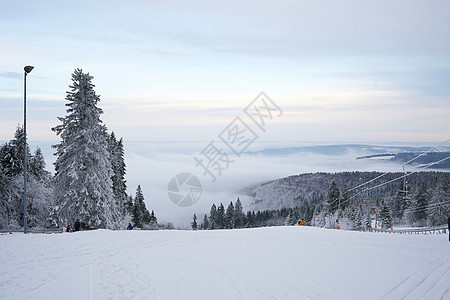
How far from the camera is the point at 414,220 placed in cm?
7750

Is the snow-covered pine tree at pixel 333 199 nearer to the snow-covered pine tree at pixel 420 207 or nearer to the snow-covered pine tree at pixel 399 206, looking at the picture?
the snow-covered pine tree at pixel 420 207

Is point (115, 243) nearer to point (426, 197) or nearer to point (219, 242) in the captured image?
point (219, 242)

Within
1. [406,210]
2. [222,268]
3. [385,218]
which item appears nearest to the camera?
[222,268]

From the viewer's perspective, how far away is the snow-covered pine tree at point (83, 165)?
2608 cm

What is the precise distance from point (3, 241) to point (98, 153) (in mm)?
12274

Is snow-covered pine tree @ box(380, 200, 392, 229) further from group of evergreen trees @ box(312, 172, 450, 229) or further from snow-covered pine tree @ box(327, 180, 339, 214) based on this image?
snow-covered pine tree @ box(327, 180, 339, 214)

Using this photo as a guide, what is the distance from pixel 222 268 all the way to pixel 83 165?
18.6 metres

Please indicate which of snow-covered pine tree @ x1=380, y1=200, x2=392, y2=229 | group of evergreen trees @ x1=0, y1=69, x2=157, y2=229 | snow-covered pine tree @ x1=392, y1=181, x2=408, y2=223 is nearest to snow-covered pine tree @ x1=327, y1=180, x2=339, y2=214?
snow-covered pine tree @ x1=380, y1=200, x2=392, y2=229

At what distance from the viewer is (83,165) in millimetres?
26453

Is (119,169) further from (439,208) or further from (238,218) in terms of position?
(439,208)

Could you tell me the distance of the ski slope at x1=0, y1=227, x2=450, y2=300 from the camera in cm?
925

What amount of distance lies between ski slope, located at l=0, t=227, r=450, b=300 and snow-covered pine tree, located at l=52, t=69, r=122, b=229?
8.74m

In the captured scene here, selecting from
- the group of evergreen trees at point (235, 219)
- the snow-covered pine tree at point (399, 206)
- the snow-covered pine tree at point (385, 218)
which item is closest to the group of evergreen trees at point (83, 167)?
the snow-covered pine tree at point (385, 218)

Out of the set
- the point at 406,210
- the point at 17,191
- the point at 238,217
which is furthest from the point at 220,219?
the point at 17,191
